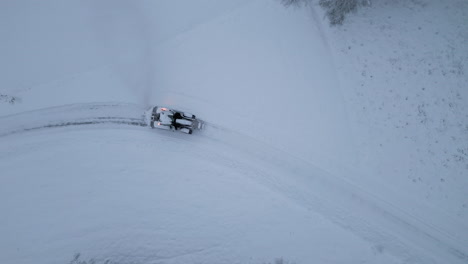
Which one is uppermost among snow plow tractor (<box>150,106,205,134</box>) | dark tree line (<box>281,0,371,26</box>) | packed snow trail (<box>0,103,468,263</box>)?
dark tree line (<box>281,0,371,26</box>)

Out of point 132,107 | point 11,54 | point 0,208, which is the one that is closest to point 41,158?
point 0,208

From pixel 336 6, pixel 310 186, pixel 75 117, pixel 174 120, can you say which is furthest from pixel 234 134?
pixel 75 117

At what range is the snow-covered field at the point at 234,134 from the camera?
13.9 m

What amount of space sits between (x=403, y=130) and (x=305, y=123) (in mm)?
5355

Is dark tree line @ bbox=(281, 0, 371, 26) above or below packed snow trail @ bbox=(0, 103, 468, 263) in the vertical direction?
above

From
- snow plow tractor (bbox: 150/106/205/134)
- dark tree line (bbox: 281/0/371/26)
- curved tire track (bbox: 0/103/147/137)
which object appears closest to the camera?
snow plow tractor (bbox: 150/106/205/134)

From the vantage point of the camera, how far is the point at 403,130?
15.3 meters

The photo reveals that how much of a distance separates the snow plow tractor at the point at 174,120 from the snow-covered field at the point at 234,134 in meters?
0.76

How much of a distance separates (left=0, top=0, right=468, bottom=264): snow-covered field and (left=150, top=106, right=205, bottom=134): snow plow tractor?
0.76m

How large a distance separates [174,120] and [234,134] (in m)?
3.43

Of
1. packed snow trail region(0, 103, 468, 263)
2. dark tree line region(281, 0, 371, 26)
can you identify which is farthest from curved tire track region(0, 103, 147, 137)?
dark tree line region(281, 0, 371, 26)

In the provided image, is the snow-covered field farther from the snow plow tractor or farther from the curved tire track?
the snow plow tractor

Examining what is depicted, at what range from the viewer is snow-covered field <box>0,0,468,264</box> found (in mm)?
13898

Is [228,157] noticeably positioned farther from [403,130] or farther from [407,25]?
[407,25]
